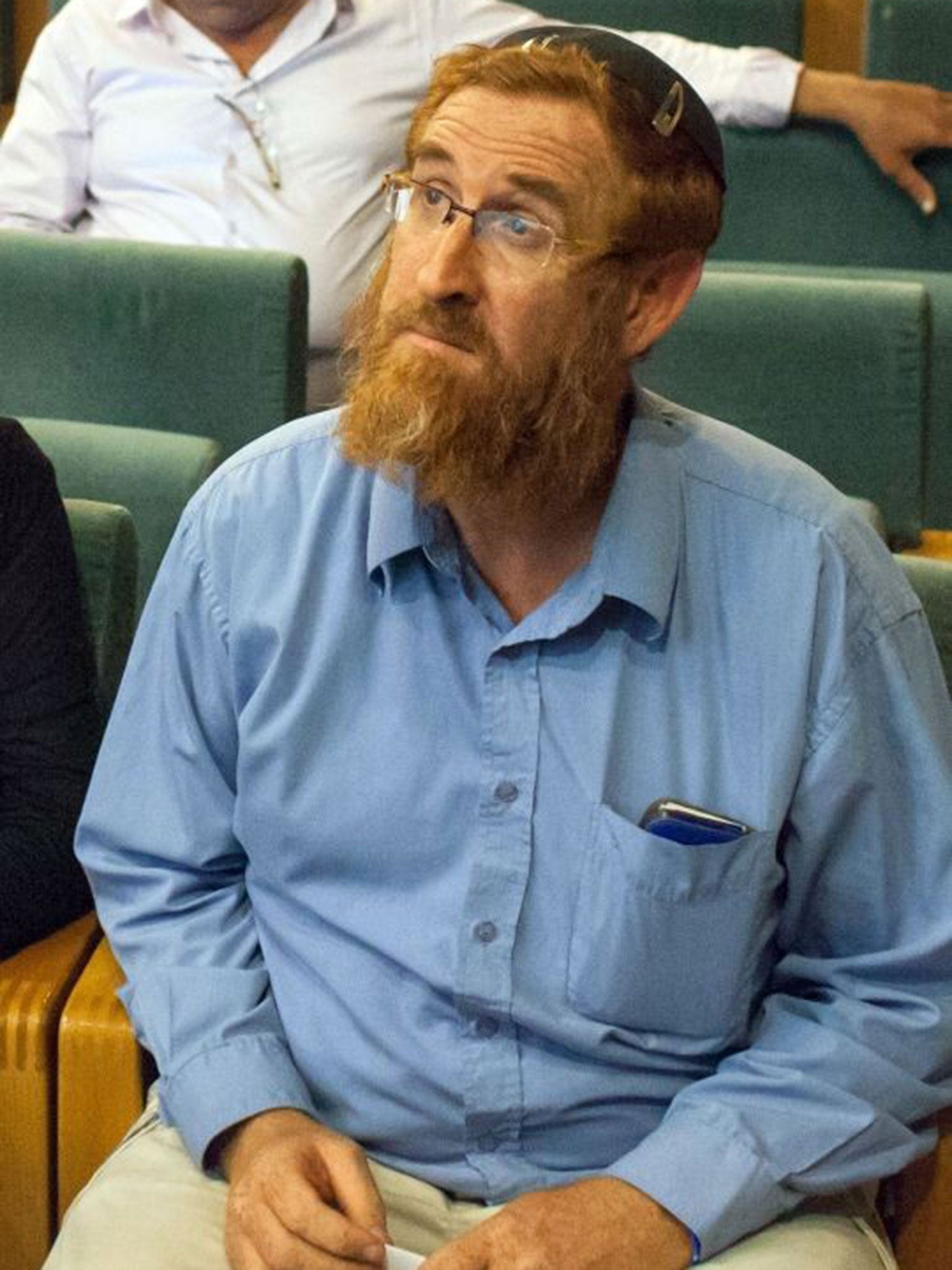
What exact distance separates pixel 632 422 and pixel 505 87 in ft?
0.71

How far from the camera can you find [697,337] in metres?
1.98

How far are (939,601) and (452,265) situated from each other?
428 millimetres

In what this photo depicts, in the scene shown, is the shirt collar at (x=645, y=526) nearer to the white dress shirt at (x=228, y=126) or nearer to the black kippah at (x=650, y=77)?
the black kippah at (x=650, y=77)

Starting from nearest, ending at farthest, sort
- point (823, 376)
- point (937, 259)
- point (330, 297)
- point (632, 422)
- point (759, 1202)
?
point (759, 1202)
point (632, 422)
point (823, 376)
point (330, 297)
point (937, 259)

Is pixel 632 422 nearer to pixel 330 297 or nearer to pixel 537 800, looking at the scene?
pixel 537 800

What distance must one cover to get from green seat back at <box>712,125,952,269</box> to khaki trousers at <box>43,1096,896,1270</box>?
1769 mm

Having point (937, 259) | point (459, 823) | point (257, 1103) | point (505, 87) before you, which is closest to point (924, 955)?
point (459, 823)

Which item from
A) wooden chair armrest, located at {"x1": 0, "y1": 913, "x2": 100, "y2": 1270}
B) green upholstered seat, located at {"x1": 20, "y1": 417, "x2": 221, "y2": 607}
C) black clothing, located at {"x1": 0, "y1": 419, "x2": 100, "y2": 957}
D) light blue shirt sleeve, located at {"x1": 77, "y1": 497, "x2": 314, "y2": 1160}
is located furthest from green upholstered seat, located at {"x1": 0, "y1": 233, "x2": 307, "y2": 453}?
wooden chair armrest, located at {"x1": 0, "y1": 913, "x2": 100, "y2": 1270}

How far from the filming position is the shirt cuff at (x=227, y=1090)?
120 centimetres

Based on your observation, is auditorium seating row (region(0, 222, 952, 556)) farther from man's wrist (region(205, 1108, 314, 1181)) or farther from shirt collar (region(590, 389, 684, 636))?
man's wrist (region(205, 1108, 314, 1181))

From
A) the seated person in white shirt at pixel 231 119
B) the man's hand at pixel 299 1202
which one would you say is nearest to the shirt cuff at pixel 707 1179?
the man's hand at pixel 299 1202

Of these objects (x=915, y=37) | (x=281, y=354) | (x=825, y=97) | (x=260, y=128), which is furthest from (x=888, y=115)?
(x=281, y=354)

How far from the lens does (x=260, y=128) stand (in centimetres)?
255

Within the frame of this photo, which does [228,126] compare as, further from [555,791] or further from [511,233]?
[555,791]
